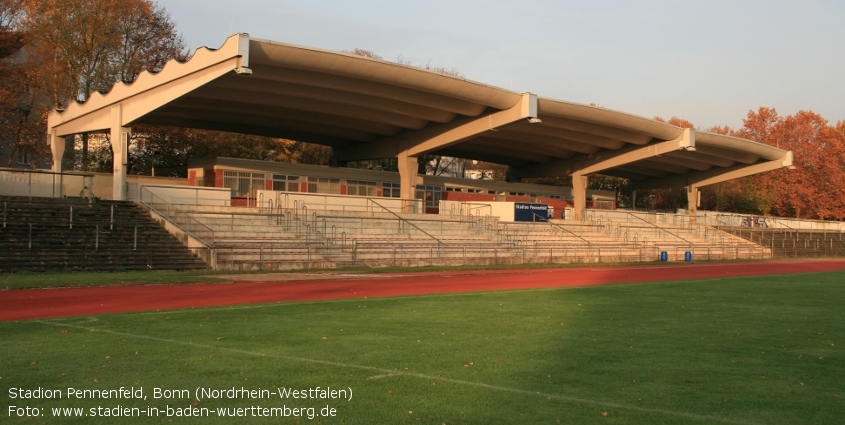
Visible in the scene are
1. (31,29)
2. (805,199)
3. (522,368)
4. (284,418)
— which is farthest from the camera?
(805,199)

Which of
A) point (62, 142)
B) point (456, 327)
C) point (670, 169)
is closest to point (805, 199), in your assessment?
point (670, 169)

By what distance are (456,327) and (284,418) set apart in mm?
6533

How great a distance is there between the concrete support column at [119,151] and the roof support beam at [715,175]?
164 feet

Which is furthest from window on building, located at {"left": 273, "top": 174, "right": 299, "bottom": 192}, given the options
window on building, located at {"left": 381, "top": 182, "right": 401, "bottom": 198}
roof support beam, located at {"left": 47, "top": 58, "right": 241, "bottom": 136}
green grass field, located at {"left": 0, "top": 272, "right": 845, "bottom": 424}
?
green grass field, located at {"left": 0, "top": 272, "right": 845, "bottom": 424}

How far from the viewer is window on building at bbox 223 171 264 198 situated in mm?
41625

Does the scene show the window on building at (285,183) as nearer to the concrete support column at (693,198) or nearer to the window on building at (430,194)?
the window on building at (430,194)

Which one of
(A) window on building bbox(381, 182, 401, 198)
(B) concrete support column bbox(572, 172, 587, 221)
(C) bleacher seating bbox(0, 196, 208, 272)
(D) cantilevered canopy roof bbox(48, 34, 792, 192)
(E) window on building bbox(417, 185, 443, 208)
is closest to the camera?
(C) bleacher seating bbox(0, 196, 208, 272)

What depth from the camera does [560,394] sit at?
788 centimetres

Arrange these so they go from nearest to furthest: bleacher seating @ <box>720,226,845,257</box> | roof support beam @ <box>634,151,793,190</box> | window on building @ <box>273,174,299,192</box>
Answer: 1. window on building @ <box>273,174,299,192</box>
2. bleacher seating @ <box>720,226,845,257</box>
3. roof support beam @ <box>634,151,793,190</box>

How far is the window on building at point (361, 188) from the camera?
155ft

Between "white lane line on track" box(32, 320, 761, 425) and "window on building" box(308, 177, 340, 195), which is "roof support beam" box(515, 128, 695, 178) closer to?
"window on building" box(308, 177, 340, 195)

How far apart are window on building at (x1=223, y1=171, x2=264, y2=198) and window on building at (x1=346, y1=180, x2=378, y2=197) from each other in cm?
628

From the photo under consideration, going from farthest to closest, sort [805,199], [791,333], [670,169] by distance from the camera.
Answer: [805,199], [670,169], [791,333]

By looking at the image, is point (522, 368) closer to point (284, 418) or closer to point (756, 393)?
point (756, 393)
